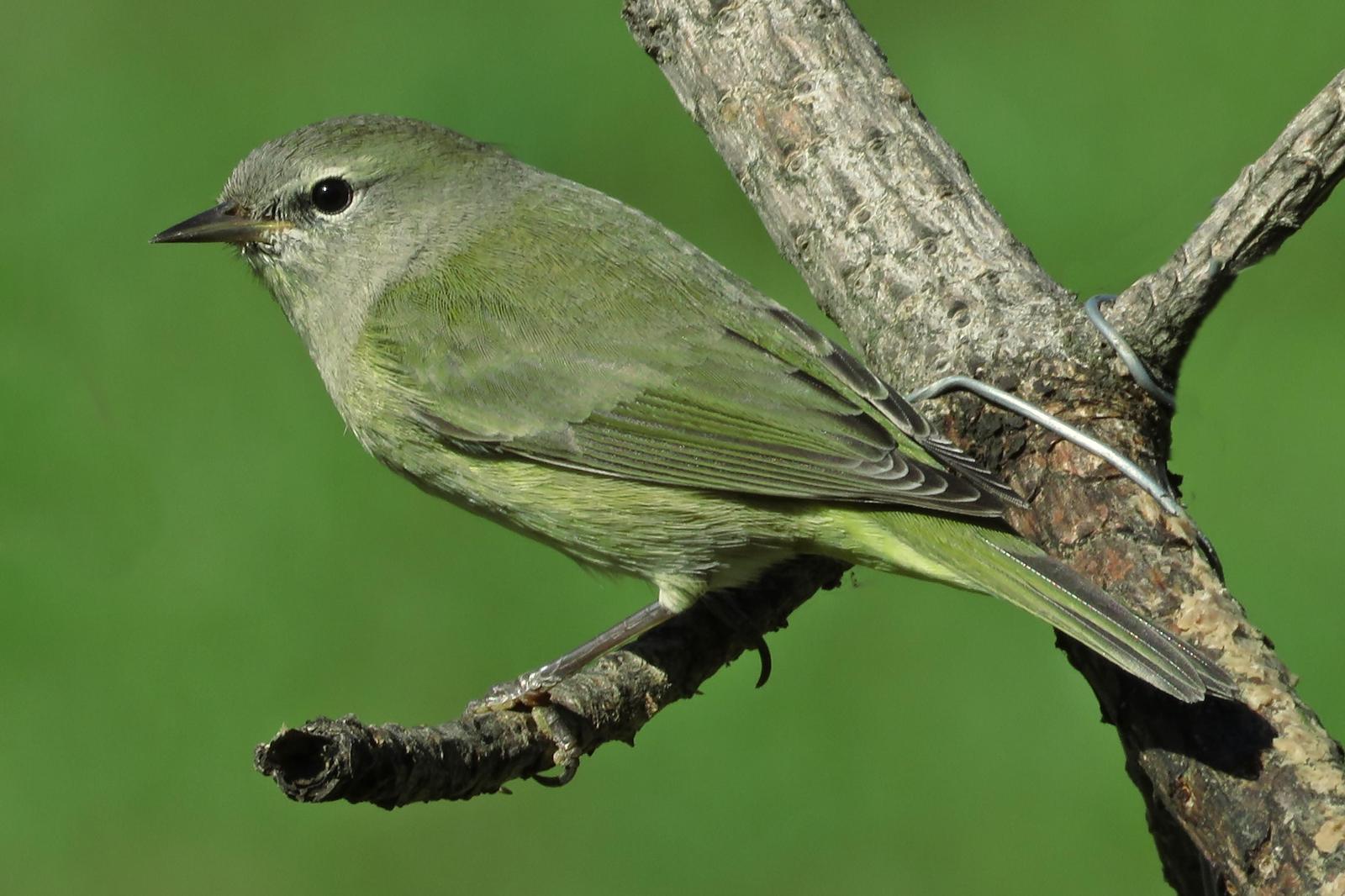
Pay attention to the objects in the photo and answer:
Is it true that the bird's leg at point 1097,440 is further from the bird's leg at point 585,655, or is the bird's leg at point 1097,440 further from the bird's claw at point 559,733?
the bird's claw at point 559,733

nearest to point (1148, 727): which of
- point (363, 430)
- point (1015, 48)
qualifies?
point (363, 430)

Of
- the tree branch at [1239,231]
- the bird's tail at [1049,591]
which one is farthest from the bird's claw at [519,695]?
the tree branch at [1239,231]

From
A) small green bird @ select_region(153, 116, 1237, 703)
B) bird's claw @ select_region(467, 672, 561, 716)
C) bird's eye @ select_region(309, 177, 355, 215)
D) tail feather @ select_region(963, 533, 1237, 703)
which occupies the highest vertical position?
bird's eye @ select_region(309, 177, 355, 215)

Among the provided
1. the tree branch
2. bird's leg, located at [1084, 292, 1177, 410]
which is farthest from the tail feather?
the tree branch

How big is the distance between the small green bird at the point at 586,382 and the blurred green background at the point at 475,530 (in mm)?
428

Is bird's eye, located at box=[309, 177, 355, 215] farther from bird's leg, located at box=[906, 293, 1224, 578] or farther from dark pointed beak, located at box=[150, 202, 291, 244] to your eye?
bird's leg, located at box=[906, 293, 1224, 578]

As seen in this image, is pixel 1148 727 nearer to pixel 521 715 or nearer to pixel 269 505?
pixel 521 715

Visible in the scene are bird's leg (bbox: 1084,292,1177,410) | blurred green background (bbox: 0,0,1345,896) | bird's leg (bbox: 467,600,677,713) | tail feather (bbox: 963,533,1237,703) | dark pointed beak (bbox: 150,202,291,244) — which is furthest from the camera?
blurred green background (bbox: 0,0,1345,896)

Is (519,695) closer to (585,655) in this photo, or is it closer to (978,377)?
(585,655)

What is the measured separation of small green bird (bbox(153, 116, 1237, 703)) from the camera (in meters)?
4.08

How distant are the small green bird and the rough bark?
0.57 feet

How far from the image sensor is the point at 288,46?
9.46m

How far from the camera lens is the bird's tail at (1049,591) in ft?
10.5

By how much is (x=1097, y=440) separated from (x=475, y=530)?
4.13 meters
